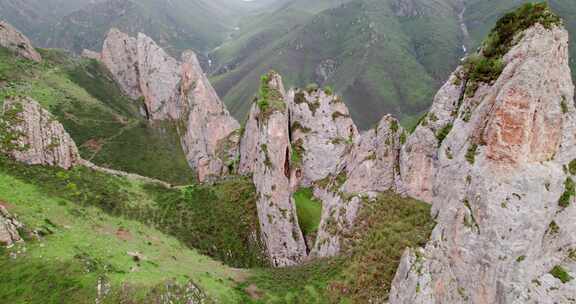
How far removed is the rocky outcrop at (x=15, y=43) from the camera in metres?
71.4

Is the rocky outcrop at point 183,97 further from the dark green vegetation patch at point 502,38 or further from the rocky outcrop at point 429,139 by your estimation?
the dark green vegetation patch at point 502,38

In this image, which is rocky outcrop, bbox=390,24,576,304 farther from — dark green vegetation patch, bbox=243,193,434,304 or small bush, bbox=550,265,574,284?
dark green vegetation patch, bbox=243,193,434,304

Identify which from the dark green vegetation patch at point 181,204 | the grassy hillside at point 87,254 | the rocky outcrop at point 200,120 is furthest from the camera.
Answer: the rocky outcrop at point 200,120

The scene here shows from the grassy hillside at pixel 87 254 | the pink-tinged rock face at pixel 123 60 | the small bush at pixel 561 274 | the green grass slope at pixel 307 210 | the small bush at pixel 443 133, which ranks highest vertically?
the pink-tinged rock face at pixel 123 60

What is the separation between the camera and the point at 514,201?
17156mm

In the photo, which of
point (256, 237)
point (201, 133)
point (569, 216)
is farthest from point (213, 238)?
point (201, 133)

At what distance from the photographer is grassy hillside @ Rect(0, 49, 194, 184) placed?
63.3 metres

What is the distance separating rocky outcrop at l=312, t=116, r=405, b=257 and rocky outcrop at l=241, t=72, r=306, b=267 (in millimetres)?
5422

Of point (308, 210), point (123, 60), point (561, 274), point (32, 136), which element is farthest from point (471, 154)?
point (123, 60)

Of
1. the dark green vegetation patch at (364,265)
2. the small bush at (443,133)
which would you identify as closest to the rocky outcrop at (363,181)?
the dark green vegetation patch at (364,265)

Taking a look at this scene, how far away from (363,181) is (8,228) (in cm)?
2635

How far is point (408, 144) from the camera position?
26.5 meters

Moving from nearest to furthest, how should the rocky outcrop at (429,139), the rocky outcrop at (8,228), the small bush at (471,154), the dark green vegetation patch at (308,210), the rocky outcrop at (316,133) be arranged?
the small bush at (471,154)
the rocky outcrop at (8,228)
the rocky outcrop at (429,139)
the dark green vegetation patch at (308,210)
the rocky outcrop at (316,133)

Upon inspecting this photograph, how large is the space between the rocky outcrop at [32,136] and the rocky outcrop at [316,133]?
84.0ft
